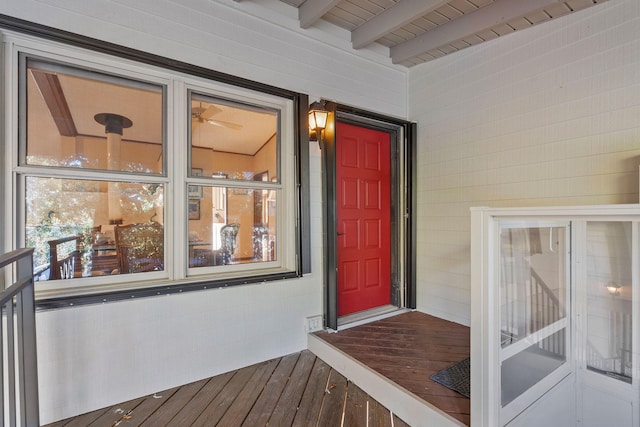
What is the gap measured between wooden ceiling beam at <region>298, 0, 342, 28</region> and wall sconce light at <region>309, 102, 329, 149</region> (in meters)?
0.69

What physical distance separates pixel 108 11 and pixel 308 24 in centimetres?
152

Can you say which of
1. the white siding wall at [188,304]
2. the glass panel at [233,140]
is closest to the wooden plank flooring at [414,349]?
the white siding wall at [188,304]

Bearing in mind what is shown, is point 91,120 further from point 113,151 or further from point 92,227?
point 92,227

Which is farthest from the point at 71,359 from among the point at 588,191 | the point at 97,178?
the point at 588,191

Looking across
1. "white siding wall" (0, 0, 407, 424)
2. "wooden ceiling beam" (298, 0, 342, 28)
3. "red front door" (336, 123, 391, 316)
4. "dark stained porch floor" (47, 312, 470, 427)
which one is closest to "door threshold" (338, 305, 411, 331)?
"red front door" (336, 123, 391, 316)

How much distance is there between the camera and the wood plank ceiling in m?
2.48

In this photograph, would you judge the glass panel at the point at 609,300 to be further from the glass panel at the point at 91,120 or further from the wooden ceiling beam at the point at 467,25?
the glass panel at the point at 91,120

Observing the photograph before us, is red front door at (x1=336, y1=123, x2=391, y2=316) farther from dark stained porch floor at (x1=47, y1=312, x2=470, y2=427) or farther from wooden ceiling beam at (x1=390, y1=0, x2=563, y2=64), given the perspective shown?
wooden ceiling beam at (x1=390, y1=0, x2=563, y2=64)

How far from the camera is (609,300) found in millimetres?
1813

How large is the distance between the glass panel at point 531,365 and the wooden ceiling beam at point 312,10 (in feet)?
9.11

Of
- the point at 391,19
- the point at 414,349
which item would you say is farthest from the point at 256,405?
the point at 391,19

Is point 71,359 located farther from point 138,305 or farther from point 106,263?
point 106,263

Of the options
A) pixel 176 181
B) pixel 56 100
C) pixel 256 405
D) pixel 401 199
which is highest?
A: pixel 56 100

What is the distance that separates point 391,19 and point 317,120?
108cm
